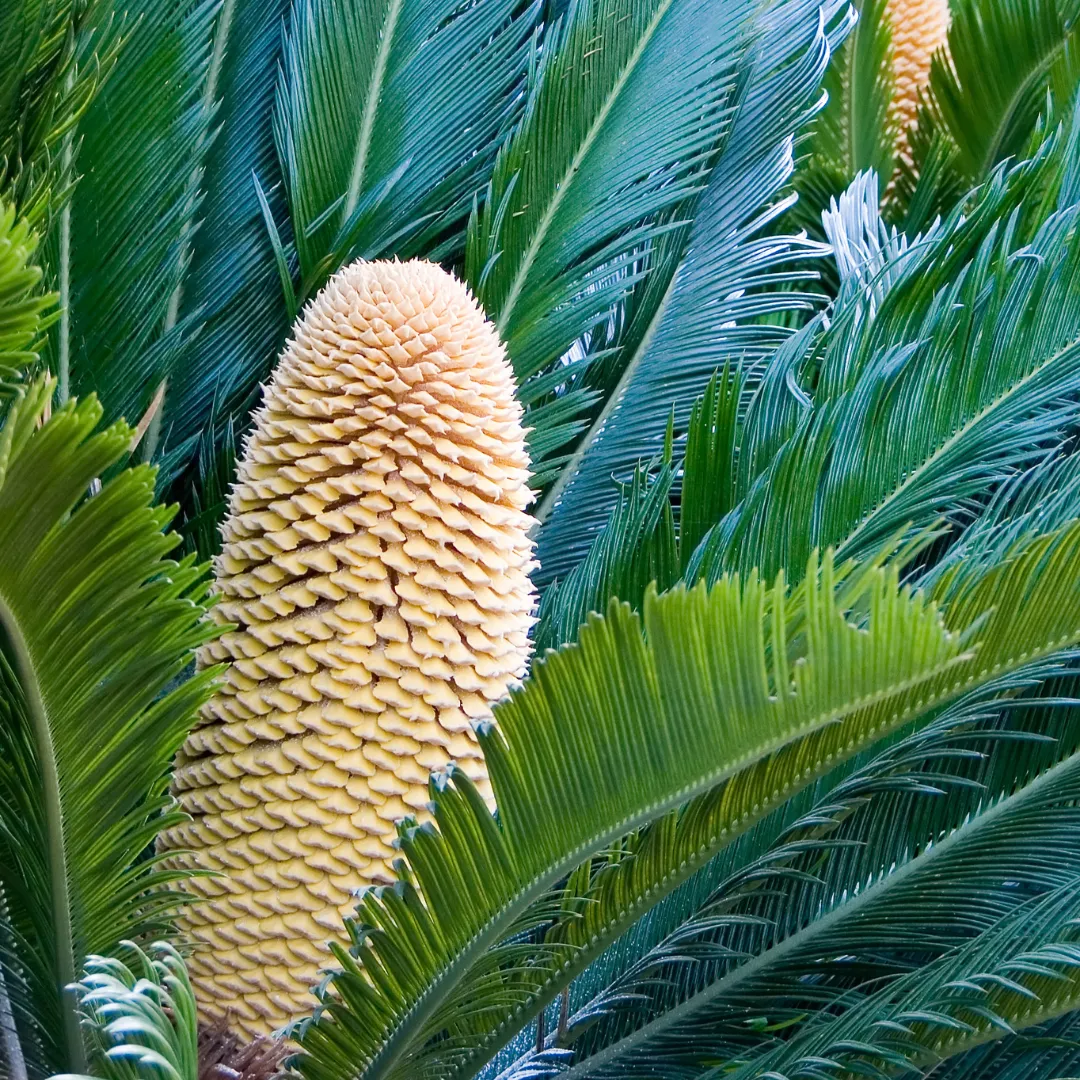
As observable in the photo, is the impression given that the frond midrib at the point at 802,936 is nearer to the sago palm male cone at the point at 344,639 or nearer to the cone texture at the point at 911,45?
the sago palm male cone at the point at 344,639

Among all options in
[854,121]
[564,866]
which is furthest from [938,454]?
[854,121]

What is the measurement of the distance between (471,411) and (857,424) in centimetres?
→ 45

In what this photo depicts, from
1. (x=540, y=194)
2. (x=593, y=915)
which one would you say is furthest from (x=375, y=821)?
(x=540, y=194)

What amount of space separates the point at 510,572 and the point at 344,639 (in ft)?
0.57

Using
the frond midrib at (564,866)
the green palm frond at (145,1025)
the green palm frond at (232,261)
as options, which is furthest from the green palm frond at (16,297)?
the green palm frond at (232,261)

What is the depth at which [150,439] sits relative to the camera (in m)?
1.72

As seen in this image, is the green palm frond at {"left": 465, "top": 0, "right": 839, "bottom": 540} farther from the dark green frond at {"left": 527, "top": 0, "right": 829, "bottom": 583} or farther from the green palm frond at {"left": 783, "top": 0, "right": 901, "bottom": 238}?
the green palm frond at {"left": 783, "top": 0, "right": 901, "bottom": 238}

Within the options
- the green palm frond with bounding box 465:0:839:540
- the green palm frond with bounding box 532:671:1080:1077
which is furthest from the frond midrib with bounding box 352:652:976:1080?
the green palm frond with bounding box 465:0:839:540

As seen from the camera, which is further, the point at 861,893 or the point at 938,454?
the point at 938,454

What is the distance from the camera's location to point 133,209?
5.00 ft

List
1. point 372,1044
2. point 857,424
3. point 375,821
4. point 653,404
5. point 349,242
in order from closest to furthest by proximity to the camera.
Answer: point 372,1044, point 375,821, point 857,424, point 349,242, point 653,404

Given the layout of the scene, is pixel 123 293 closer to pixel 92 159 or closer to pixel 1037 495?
pixel 92 159

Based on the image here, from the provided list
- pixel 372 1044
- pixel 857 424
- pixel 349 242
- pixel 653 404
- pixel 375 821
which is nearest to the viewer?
pixel 372 1044

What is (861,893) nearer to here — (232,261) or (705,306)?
(705,306)
